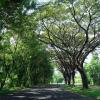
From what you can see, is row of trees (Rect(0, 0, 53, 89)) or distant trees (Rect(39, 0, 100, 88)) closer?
row of trees (Rect(0, 0, 53, 89))

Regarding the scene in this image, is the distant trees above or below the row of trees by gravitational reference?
above

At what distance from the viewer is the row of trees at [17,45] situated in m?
23.3

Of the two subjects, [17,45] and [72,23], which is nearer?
[72,23]

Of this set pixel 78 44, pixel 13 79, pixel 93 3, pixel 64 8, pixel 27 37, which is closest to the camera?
pixel 93 3

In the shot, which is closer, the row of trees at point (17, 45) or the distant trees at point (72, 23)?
the row of trees at point (17, 45)

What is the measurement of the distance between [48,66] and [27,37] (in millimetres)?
44531

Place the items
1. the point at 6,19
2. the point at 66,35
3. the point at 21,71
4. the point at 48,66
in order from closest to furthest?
the point at 6,19 → the point at 66,35 → the point at 21,71 → the point at 48,66

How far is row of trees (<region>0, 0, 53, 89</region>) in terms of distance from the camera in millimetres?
23336

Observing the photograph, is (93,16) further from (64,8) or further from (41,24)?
(41,24)

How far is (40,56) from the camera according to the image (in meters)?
70.9

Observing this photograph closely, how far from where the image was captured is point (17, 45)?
2087 inches

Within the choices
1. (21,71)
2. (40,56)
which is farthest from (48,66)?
(21,71)

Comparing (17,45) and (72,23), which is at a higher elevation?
(72,23)

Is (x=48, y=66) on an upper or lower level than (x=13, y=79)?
upper
